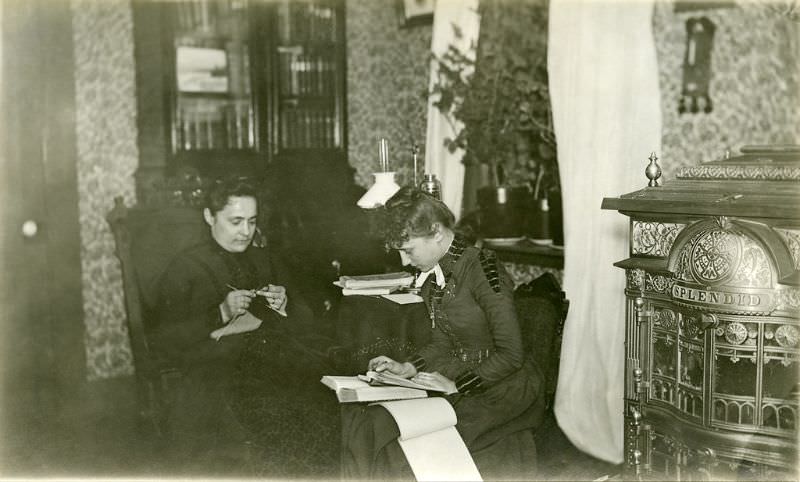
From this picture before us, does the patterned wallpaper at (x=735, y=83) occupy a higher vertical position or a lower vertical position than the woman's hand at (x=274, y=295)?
higher

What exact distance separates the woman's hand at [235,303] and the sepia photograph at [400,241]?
0.04 ft

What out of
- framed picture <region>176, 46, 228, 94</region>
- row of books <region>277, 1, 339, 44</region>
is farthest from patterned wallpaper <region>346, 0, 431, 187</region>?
framed picture <region>176, 46, 228, 94</region>

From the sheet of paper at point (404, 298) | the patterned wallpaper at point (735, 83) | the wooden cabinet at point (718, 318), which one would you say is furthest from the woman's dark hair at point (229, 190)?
the patterned wallpaper at point (735, 83)

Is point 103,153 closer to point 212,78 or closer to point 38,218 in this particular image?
point 38,218

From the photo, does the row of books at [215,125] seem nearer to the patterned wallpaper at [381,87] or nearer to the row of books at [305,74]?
the row of books at [305,74]

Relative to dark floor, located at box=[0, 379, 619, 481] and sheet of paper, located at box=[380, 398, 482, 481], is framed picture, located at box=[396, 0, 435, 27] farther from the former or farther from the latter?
sheet of paper, located at box=[380, 398, 482, 481]

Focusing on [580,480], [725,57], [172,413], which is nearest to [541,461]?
[580,480]

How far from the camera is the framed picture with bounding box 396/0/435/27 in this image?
521 centimetres

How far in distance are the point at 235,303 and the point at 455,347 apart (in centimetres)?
89

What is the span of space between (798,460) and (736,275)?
1.76 feet

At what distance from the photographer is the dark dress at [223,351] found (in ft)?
9.39

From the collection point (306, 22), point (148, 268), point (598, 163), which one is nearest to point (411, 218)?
point (598, 163)

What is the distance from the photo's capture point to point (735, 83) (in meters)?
3.42

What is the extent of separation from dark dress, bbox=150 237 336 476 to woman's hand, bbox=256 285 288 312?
0.13ft
